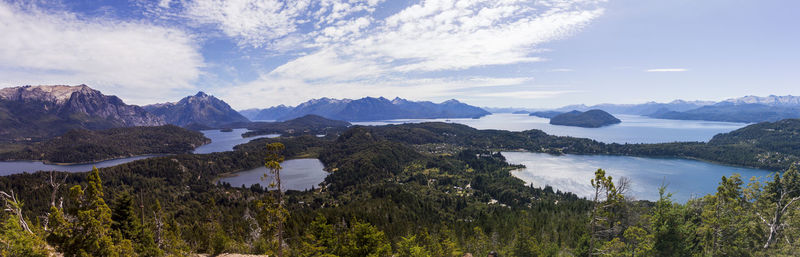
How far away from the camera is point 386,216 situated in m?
80.0

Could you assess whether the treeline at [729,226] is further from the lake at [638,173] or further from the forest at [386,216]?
the lake at [638,173]

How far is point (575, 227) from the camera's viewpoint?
56625 mm

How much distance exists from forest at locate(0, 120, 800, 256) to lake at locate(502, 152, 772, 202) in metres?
16.7

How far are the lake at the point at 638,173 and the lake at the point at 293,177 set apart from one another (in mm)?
101443

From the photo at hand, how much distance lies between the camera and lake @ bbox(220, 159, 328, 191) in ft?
459

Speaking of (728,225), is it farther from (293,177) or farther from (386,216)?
(293,177)

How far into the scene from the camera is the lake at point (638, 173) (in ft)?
378

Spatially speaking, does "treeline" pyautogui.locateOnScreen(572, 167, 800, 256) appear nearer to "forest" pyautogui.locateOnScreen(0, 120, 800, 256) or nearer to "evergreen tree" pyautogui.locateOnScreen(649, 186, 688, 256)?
"evergreen tree" pyautogui.locateOnScreen(649, 186, 688, 256)

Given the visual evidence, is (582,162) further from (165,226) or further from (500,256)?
(165,226)

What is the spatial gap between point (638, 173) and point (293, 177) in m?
173

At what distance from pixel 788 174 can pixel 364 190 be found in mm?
110268

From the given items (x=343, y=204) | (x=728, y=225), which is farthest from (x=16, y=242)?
(x=343, y=204)

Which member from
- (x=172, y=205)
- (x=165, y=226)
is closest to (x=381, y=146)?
(x=172, y=205)

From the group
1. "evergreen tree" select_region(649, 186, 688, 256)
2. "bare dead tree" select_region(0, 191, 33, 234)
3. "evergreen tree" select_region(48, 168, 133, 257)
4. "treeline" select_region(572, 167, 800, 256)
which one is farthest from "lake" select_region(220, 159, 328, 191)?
"treeline" select_region(572, 167, 800, 256)
